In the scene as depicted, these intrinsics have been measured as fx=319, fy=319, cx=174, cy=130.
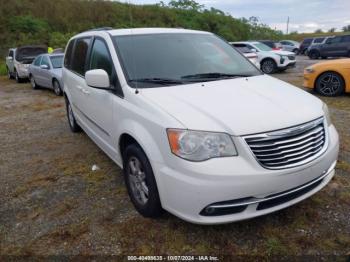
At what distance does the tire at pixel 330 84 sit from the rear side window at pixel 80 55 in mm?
6237

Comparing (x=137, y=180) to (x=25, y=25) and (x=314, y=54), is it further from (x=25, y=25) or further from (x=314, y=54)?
(x=25, y=25)

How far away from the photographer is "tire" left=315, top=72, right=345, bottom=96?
8016 millimetres

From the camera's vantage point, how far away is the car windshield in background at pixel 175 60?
3170mm

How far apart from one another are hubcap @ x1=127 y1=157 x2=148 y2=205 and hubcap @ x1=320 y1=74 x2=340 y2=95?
22.4 ft

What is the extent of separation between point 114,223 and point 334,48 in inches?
927

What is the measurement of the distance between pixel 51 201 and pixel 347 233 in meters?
2.92

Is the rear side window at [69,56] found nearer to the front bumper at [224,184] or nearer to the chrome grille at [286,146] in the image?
the front bumper at [224,184]

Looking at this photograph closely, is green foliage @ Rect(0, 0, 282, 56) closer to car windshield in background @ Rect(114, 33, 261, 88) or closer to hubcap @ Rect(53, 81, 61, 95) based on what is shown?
hubcap @ Rect(53, 81, 61, 95)

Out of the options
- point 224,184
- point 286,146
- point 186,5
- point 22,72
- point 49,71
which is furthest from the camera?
point 186,5

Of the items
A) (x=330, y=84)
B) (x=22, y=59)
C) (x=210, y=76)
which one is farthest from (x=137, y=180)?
(x=22, y=59)

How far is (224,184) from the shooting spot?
2281mm

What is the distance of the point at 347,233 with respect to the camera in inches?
107

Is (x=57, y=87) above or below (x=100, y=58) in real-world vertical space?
below

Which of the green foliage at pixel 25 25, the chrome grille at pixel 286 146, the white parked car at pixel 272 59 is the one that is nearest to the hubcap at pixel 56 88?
the white parked car at pixel 272 59
